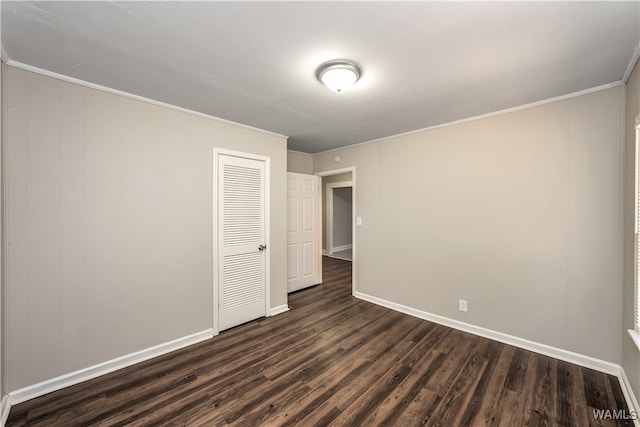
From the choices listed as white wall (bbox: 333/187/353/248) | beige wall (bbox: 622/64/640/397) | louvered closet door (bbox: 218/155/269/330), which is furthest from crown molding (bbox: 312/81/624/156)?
white wall (bbox: 333/187/353/248)

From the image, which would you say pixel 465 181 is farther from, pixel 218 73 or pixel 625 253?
pixel 218 73

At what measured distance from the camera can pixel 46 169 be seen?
76.9 inches

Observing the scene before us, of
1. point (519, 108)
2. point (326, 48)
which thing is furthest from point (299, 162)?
point (519, 108)

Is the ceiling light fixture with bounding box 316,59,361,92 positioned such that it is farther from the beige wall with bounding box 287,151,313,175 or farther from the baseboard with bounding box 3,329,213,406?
the baseboard with bounding box 3,329,213,406

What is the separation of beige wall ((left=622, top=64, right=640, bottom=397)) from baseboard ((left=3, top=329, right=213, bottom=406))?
370 cm

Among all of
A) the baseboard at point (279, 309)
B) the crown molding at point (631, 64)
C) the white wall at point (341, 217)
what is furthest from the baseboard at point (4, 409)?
the white wall at point (341, 217)

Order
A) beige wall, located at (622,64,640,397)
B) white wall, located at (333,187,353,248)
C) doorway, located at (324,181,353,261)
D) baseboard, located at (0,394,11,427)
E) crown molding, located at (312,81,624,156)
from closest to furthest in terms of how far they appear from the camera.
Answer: baseboard, located at (0,394,11,427), beige wall, located at (622,64,640,397), crown molding, located at (312,81,624,156), doorway, located at (324,181,353,261), white wall, located at (333,187,353,248)

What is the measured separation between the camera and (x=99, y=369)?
217 cm

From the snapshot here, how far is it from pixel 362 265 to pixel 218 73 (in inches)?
126

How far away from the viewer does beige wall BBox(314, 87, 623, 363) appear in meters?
2.19

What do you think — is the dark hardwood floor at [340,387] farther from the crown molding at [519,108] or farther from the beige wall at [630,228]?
the crown molding at [519,108]

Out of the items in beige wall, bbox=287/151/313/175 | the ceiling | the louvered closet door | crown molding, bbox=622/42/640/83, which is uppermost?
the ceiling

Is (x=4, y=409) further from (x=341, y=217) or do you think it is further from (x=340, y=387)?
(x=341, y=217)

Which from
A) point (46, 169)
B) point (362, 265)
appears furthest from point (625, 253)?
point (46, 169)
